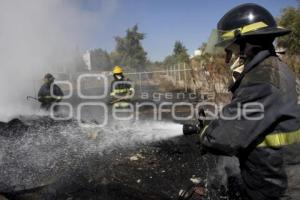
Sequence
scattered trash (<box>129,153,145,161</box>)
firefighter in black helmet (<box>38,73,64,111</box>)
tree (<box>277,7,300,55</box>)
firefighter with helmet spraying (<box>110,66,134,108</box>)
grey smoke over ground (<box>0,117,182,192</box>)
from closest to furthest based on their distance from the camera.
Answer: grey smoke over ground (<box>0,117,182,192</box>) → scattered trash (<box>129,153,145,161</box>) → firefighter with helmet spraying (<box>110,66,134,108</box>) → firefighter in black helmet (<box>38,73,64,111</box>) → tree (<box>277,7,300,55</box>)

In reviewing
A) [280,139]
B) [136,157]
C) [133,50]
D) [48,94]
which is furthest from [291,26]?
[133,50]

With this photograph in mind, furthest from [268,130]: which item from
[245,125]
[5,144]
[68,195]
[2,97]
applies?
[2,97]

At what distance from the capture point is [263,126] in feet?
5.95

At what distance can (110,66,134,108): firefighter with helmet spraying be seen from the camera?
369 inches

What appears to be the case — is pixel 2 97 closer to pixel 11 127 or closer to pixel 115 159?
pixel 11 127

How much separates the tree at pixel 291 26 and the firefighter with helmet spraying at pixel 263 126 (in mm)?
13927

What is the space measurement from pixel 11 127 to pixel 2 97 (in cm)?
779

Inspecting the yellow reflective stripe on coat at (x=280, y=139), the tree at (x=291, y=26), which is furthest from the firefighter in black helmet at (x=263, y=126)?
the tree at (x=291, y=26)

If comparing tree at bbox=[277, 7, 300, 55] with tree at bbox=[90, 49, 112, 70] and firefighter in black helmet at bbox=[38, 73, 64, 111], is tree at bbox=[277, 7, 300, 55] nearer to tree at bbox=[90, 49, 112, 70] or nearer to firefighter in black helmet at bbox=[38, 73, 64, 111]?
firefighter in black helmet at bbox=[38, 73, 64, 111]

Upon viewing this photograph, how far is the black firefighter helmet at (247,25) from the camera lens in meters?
1.98

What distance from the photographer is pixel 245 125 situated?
1836 millimetres

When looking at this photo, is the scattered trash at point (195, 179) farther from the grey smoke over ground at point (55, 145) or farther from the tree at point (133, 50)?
the tree at point (133, 50)

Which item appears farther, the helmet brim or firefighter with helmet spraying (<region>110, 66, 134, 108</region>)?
firefighter with helmet spraying (<region>110, 66, 134, 108</region>)

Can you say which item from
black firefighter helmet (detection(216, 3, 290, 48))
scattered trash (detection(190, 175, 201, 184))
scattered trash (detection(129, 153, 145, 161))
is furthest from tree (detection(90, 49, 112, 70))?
black firefighter helmet (detection(216, 3, 290, 48))
